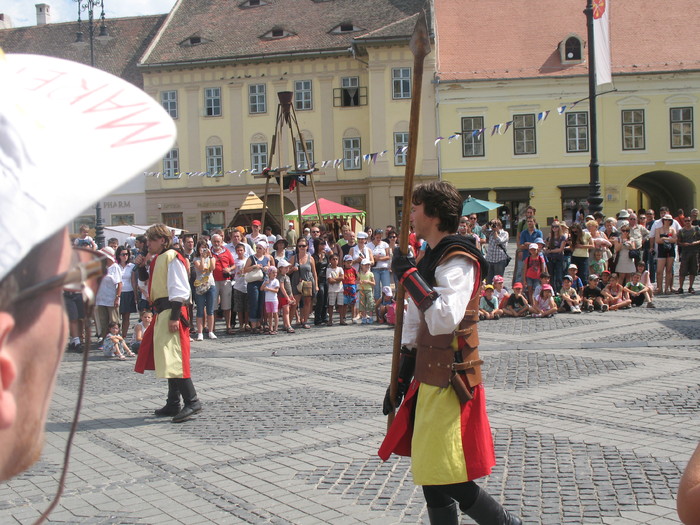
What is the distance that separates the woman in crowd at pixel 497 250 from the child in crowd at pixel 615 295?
2.12 metres

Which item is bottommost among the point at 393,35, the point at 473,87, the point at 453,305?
the point at 453,305

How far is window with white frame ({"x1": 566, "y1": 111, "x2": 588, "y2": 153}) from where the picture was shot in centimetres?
3700

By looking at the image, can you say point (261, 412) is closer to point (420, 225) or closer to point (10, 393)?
point (420, 225)

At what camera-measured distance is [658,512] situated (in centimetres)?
457

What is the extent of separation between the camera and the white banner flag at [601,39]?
1731cm

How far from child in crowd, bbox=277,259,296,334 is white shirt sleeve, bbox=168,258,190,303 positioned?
22.4ft

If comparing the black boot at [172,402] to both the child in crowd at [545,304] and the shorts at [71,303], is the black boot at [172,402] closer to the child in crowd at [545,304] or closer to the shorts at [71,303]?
the shorts at [71,303]

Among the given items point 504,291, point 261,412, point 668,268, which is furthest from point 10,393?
point 668,268

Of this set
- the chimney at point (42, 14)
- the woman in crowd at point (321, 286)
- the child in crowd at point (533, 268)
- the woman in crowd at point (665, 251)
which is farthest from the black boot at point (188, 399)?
the chimney at point (42, 14)

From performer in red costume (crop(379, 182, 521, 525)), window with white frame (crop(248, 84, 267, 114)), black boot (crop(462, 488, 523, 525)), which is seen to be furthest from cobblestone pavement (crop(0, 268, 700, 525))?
window with white frame (crop(248, 84, 267, 114))

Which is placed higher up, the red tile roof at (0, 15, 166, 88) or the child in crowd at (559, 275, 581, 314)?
the red tile roof at (0, 15, 166, 88)

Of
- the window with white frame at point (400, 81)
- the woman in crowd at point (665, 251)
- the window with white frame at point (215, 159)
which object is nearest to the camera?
the woman in crowd at point (665, 251)

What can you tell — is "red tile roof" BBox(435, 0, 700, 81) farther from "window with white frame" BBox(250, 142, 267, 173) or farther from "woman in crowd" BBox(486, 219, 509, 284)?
"woman in crowd" BBox(486, 219, 509, 284)

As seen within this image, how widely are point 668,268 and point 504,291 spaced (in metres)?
4.31
